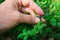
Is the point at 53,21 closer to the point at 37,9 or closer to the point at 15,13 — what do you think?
the point at 37,9

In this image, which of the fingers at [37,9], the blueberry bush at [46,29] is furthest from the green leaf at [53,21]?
the fingers at [37,9]

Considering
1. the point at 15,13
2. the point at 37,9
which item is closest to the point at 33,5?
the point at 37,9

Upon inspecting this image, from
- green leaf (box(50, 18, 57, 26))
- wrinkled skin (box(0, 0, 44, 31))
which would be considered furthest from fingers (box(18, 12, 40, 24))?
green leaf (box(50, 18, 57, 26))

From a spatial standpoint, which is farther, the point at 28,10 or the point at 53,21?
the point at 28,10

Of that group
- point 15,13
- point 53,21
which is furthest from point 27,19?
point 53,21

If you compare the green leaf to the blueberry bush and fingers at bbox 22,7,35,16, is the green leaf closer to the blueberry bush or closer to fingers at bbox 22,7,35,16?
the blueberry bush

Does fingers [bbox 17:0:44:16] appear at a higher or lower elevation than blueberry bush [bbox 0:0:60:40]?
higher

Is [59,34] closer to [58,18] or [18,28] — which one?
[58,18]

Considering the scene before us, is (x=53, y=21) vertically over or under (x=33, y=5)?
under

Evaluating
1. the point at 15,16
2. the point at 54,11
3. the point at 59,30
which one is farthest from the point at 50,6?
the point at 15,16

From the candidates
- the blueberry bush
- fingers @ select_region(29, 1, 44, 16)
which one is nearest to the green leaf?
the blueberry bush

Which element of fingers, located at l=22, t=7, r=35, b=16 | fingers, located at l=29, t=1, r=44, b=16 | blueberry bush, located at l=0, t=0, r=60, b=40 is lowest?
blueberry bush, located at l=0, t=0, r=60, b=40
